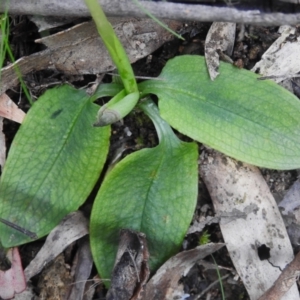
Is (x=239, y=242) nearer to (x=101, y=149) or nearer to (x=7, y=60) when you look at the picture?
(x=101, y=149)

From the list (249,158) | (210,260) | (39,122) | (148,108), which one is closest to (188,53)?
(148,108)

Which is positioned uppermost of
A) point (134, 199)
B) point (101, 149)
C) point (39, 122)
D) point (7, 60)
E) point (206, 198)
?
point (7, 60)

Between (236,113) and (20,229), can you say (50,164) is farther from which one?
(236,113)

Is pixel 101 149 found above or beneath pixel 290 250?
above

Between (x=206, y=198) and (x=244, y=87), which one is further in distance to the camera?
(x=206, y=198)

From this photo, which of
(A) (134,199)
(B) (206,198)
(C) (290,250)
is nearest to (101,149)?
(A) (134,199)

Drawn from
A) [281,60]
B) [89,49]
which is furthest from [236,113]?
[89,49]

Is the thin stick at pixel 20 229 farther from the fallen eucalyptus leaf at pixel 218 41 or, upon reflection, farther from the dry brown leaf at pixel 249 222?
the fallen eucalyptus leaf at pixel 218 41

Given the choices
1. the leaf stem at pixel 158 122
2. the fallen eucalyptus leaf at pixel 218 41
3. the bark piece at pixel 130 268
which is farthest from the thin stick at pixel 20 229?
the fallen eucalyptus leaf at pixel 218 41
